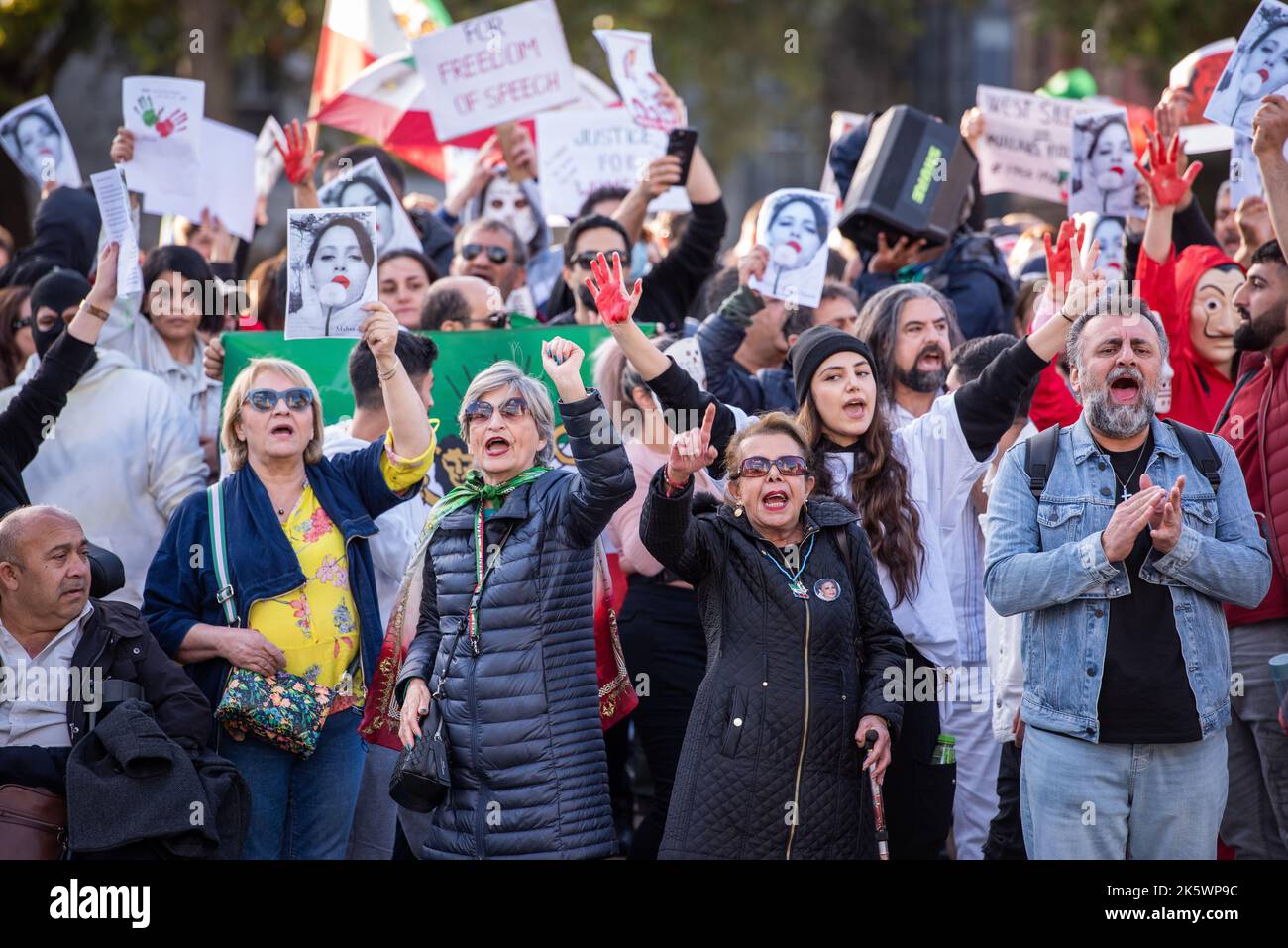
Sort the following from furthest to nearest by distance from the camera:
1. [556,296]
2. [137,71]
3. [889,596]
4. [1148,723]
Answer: [137,71]
[556,296]
[889,596]
[1148,723]

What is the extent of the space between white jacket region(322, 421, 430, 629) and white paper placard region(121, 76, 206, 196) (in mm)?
2368

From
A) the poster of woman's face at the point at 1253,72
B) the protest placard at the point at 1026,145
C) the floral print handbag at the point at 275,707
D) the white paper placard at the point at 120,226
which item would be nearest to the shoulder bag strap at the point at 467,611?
the floral print handbag at the point at 275,707

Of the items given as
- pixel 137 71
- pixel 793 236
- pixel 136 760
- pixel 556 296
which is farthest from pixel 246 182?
pixel 137 71

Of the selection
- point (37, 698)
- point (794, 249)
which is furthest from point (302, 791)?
point (794, 249)

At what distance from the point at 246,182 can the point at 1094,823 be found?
17.9ft

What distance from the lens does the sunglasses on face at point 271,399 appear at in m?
5.46

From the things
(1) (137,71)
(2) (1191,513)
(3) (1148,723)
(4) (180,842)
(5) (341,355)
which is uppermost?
(1) (137,71)

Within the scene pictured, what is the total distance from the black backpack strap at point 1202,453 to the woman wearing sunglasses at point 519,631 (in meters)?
1.64

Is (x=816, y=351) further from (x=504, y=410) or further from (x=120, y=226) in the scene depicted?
(x=120, y=226)

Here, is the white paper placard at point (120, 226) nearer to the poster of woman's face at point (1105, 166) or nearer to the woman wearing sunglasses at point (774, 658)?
the woman wearing sunglasses at point (774, 658)

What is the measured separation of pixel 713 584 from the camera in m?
4.92

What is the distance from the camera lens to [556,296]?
7883mm

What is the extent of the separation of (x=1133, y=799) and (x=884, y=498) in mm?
1245

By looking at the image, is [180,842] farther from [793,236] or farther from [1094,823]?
[793,236]
